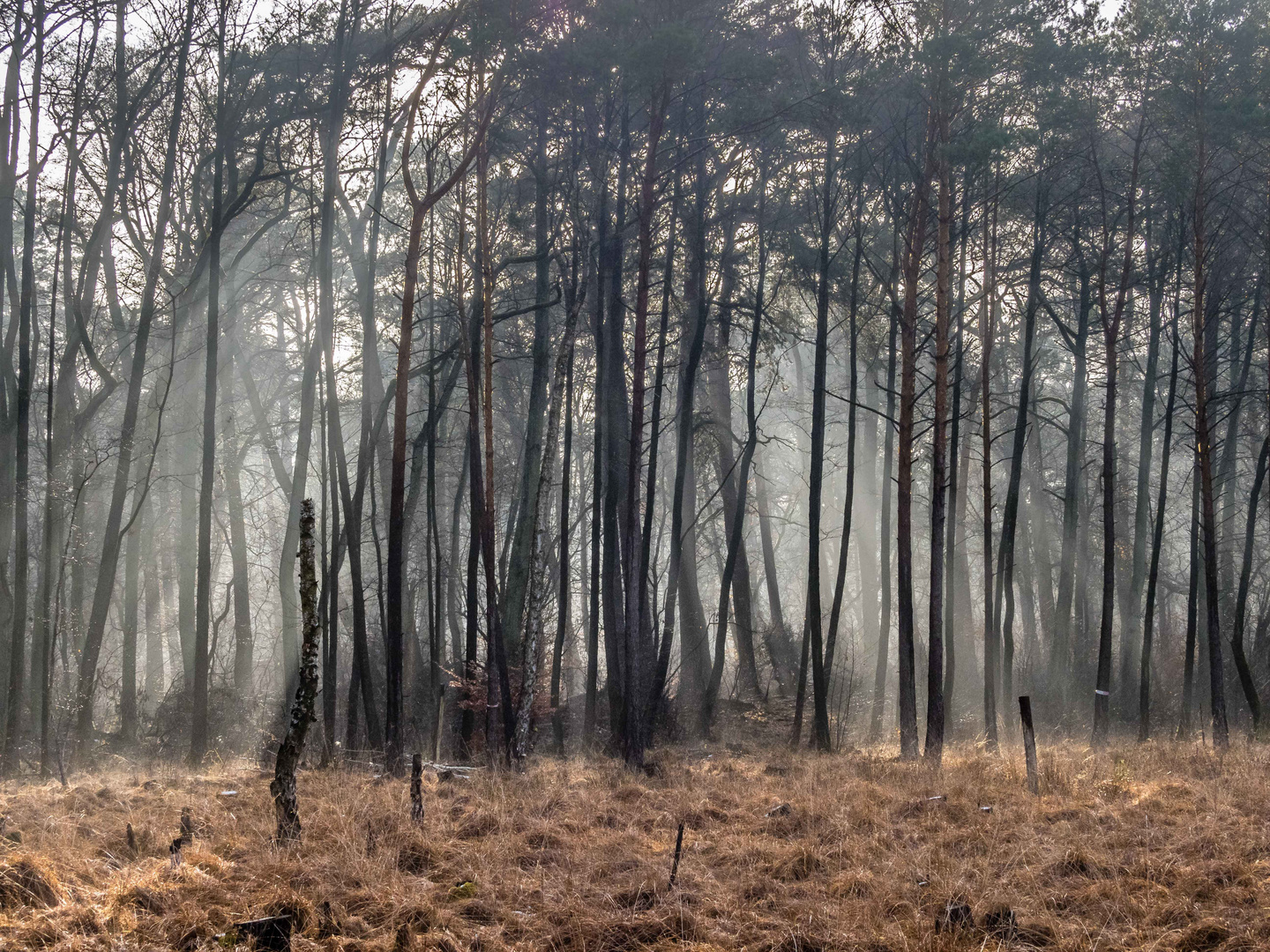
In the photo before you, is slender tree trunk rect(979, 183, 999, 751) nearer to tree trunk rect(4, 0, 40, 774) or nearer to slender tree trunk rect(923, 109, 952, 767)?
slender tree trunk rect(923, 109, 952, 767)

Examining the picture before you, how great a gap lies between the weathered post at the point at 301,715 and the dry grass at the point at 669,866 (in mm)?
259

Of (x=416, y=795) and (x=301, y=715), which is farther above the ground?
(x=301, y=715)

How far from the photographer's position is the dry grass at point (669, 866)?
18.1 feet

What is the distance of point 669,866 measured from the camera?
6844 millimetres

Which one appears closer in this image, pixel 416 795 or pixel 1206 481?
pixel 416 795

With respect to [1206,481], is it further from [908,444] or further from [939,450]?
[908,444]

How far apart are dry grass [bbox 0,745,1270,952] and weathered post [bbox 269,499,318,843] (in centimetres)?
26

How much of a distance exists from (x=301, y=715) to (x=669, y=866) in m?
2.92

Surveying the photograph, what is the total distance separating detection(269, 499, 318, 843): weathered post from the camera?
7.14 meters

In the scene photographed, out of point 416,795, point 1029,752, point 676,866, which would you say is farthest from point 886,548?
point 676,866

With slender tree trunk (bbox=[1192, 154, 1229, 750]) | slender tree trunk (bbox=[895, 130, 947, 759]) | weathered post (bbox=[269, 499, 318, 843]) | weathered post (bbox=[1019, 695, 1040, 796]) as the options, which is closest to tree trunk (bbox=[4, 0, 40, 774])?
weathered post (bbox=[269, 499, 318, 843])

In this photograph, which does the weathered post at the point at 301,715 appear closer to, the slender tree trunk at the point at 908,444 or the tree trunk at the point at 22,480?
the tree trunk at the point at 22,480

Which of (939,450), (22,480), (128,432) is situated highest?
(128,432)

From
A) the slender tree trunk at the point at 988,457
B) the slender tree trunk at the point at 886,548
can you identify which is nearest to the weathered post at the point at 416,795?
the slender tree trunk at the point at 886,548
